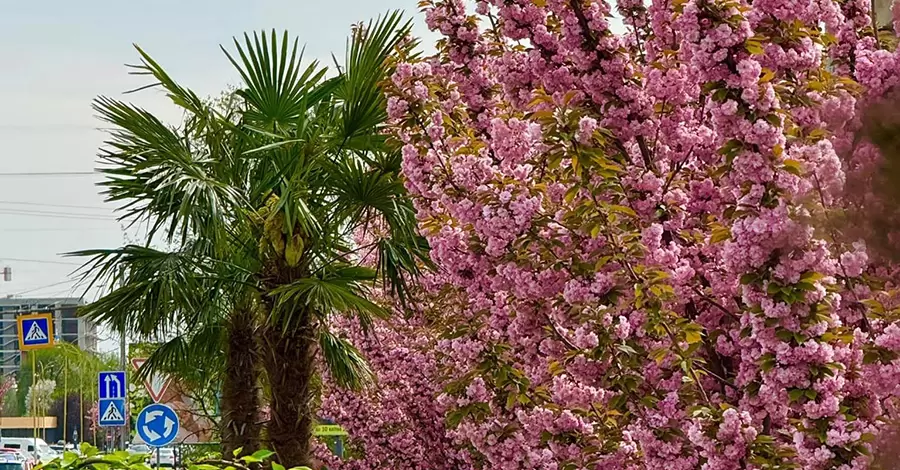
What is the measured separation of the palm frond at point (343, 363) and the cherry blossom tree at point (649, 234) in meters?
5.26

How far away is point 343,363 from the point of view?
1189 cm

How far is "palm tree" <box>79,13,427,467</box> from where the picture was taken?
9484 millimetres

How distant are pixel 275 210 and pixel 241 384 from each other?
11.2 feet

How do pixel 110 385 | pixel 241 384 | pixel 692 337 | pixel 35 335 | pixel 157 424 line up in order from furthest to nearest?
pixel 35 335 < pixel 110 385 < pixel 157 424 < pixel 241 384 < pixel 692 337

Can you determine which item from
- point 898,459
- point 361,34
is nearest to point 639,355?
point 898,459

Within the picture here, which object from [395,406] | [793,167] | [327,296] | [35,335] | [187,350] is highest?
[793,167]

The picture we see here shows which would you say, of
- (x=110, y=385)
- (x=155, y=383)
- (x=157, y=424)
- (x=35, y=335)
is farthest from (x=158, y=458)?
(x=35, y=335)

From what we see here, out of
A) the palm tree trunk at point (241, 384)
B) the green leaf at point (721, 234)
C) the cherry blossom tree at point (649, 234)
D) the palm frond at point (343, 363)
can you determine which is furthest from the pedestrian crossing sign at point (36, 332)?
the green leaf at point (721, 234)

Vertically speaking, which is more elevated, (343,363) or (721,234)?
(721,234)

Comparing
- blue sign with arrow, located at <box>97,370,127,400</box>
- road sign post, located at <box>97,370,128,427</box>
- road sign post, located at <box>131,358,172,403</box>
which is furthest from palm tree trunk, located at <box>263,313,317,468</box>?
blue sign with arrow, located at <box>97,370,127,400</box>

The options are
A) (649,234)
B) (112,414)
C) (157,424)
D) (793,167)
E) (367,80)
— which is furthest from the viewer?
(112,414)

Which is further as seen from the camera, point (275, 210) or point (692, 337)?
point (275, 210)

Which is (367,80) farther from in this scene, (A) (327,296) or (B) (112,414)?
(B) (112,414)

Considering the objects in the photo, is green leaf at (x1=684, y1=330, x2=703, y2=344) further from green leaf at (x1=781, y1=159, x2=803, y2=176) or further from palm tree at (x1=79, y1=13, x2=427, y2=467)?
palm tree at (x1=79, y1=13, x2=427, y2=467)
